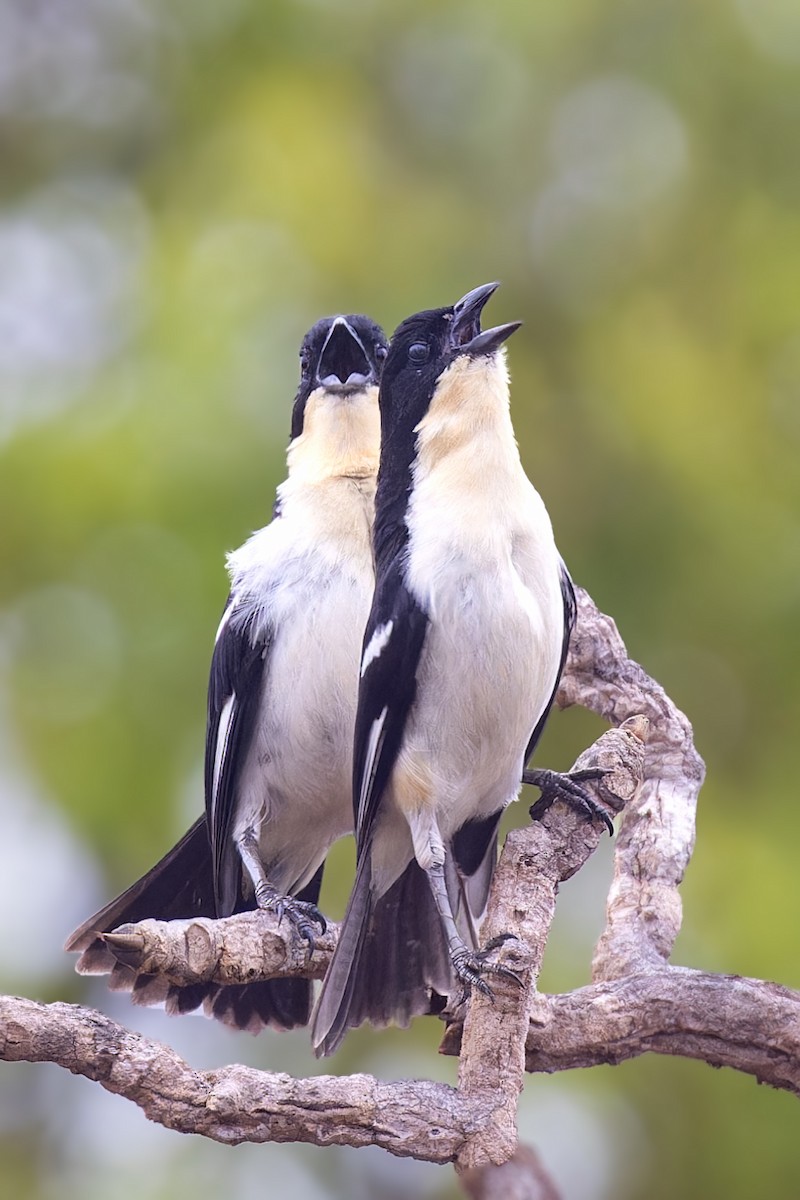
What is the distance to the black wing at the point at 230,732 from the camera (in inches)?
175

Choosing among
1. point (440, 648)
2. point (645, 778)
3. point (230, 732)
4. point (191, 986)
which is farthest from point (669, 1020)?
point (230, 732)

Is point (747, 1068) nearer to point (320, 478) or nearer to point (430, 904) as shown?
point (430, 904)

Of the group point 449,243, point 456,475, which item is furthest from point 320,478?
point 449,243

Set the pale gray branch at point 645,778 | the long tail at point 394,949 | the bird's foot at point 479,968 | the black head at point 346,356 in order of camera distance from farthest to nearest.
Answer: the black head at point 346,356 < the pale gray branch at point 645,778 < the long tail at point 394,949 < the bird's foot at point 479,968

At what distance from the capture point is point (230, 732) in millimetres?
Result: 4457

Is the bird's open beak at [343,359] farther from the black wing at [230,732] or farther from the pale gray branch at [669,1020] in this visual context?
the pale gray branch at [669,1020]

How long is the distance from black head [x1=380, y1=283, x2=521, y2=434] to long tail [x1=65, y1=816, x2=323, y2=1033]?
56.5 inches

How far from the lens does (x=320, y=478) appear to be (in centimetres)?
445

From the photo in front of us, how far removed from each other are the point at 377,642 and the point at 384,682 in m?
0.09

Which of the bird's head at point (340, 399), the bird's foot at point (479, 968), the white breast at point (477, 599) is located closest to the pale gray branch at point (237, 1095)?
the bird's foot at point (479, 968)

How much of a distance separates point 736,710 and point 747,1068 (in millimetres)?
2890

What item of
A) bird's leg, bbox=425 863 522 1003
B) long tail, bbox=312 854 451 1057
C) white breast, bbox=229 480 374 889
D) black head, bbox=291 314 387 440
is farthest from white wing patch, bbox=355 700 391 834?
black head, bbox=291 314 387 440

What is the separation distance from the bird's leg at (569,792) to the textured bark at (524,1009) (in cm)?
3

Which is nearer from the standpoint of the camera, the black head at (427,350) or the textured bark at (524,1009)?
the textured bark at (524,1009)
